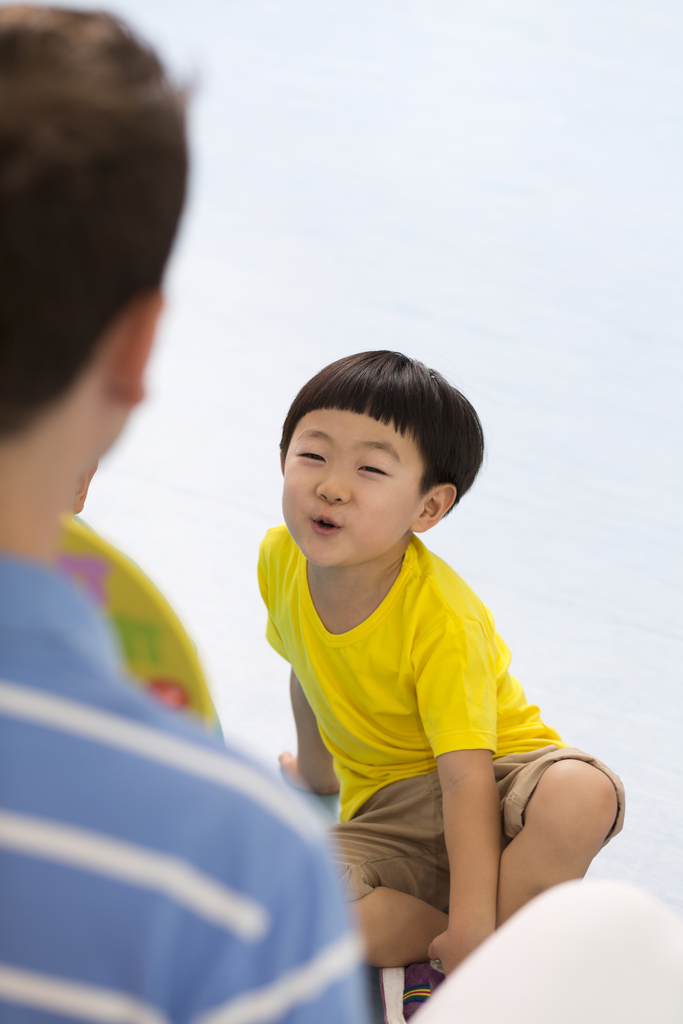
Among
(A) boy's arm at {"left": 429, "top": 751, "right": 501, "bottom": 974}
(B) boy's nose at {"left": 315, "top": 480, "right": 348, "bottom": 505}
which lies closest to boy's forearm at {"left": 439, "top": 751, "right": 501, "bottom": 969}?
(A) boy's arm at {"left": 429, "top": 751, "right": 501, "bottom": 974}

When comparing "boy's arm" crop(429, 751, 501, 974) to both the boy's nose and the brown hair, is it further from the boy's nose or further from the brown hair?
the brown hair

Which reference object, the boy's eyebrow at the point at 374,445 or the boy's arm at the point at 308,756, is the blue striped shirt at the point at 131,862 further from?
the boy's arm at the point at 308,756

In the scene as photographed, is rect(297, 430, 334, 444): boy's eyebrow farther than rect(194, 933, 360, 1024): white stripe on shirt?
Yes

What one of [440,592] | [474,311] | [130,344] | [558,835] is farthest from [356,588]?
[474,311]

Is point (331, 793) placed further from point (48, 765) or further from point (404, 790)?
point (48, 765)

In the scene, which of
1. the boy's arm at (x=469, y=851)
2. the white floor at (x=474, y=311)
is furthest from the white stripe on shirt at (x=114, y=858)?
the boy's arm at (x=469, y=851)

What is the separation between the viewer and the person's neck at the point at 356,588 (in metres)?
1.06

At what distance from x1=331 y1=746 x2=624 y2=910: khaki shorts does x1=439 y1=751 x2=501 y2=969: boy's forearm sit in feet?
0.14

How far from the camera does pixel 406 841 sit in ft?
3.44

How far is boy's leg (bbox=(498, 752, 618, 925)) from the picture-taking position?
93cm

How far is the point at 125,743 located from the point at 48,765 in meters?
0.02

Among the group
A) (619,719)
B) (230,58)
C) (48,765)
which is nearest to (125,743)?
(48,765)

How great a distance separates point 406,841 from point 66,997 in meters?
0.77

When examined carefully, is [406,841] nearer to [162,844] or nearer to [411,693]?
[411,693]
